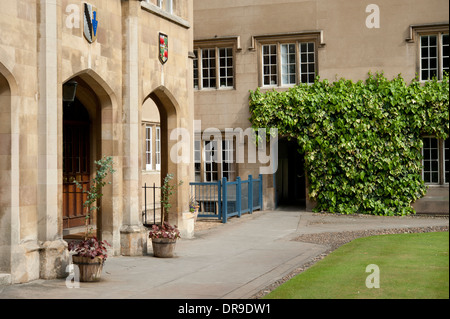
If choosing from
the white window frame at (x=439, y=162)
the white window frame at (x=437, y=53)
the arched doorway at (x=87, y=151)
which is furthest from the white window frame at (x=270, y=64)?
the arched doorway at (x=87, y=151)

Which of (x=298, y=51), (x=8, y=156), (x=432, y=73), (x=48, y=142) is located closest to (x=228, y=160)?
(x=298, y=51)

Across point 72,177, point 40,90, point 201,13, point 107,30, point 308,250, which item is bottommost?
point 308,250

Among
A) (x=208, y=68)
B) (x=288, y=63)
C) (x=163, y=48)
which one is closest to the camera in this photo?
(x=163, y=48)

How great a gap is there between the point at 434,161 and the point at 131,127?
12449mm

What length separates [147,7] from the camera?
1351 centimetres

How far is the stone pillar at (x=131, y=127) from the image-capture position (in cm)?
1260

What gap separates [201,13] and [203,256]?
1328 cm

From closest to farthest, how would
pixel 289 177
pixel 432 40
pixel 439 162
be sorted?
1. pixel 439 162
2. pixel 432 40
3. pixel 289 177

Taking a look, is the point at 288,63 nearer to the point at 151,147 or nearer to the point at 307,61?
the point at 307,61

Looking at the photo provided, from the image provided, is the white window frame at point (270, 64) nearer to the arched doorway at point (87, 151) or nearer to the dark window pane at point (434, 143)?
the dark window pane at point (434, 143)

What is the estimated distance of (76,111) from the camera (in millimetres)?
15586

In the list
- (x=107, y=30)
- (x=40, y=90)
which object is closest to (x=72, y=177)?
(x=107, y=30)

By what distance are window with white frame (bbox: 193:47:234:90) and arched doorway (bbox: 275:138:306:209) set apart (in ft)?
12.3

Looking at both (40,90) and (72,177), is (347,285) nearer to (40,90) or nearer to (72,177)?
(40,90)
